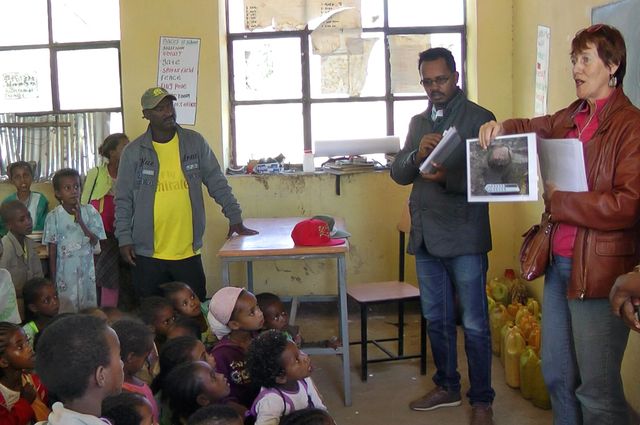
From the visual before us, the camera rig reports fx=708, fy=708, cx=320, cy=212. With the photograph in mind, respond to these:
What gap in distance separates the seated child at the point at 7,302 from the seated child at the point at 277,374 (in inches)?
62.4

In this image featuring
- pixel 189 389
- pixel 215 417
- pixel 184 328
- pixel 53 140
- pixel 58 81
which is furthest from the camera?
pixel 58 81

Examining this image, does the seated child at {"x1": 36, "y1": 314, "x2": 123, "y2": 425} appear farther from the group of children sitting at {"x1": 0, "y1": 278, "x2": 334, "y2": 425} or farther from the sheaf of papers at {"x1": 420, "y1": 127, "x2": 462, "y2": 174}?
the sheaf of papers at {"x1": 420, "y1": 127, "x2": 462, "y2": 174}

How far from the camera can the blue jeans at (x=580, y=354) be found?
240cm

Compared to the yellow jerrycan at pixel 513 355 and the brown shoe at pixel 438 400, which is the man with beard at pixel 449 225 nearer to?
the brown shoe at pixel 438 400

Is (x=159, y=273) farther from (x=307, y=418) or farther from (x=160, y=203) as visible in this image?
(x=307, y=418)

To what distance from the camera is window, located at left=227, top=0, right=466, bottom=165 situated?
579 centimetres

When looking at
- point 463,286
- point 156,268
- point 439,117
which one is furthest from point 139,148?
point 463,286

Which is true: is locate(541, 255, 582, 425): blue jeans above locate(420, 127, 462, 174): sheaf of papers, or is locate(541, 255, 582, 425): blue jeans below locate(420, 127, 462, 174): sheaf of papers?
below

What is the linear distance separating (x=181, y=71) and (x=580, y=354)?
4023mm

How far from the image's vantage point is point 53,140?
5.79m

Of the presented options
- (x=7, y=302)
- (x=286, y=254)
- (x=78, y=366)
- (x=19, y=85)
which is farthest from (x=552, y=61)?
(x=19, y=85)

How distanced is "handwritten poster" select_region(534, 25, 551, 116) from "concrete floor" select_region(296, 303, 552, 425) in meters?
1.71

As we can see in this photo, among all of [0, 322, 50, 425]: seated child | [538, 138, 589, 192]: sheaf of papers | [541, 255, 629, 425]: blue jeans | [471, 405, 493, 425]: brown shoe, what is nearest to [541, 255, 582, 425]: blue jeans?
[541, 255, 629, 425]: blue jeans

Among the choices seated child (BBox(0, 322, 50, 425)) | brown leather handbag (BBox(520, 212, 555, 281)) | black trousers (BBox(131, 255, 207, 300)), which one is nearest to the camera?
brown leather handbag (BBox(520, 212, 555, 281))
